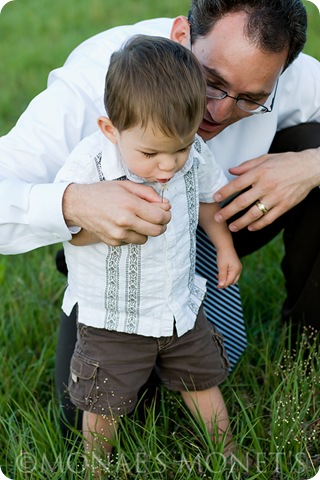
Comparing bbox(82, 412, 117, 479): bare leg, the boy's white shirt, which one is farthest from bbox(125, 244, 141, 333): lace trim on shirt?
bbox(82, 412, 117, 479): bare leg

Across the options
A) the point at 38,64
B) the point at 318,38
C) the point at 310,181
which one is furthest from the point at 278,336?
A: the point at 38,64

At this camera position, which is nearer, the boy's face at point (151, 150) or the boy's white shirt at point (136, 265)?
the boy's face at point (151, 150)

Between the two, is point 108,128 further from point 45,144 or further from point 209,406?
point 209,406

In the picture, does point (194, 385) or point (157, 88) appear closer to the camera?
point (157, 88)

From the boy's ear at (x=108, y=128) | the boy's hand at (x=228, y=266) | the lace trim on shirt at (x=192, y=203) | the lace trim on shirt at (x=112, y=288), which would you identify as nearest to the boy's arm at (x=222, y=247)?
the boy's hand at (x=228, y=266)

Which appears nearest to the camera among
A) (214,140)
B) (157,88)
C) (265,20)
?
(157,88)

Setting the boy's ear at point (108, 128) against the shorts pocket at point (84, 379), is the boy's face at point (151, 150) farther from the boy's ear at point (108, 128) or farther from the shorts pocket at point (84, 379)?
the shorts pocket at point (84, 379)

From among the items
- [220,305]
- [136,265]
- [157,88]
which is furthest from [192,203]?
[220,305]

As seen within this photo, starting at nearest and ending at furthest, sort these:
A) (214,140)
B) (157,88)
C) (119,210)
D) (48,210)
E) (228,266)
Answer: (157,88)
(119,210)
(48,210)
(228,266)
(214,140)

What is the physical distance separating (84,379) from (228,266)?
62 cm

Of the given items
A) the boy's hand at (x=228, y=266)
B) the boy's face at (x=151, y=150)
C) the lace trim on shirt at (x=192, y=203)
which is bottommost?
the boy's hand at (x=228, y=266)

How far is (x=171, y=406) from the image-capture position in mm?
2881

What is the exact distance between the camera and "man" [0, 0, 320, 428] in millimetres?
2293

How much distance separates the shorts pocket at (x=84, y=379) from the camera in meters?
2.51
